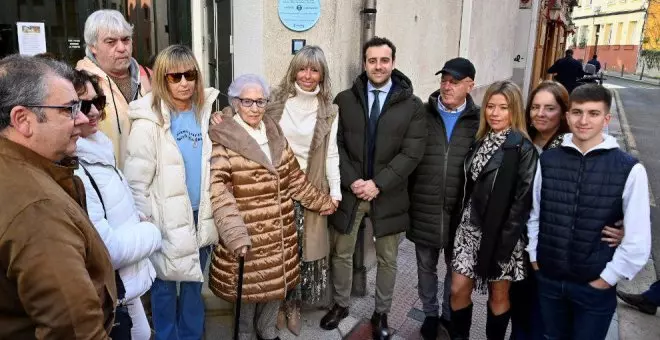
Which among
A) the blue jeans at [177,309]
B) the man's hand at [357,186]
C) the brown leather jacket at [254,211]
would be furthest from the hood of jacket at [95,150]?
the man's hand at [357,186]

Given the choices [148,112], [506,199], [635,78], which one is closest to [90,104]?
[148,112]

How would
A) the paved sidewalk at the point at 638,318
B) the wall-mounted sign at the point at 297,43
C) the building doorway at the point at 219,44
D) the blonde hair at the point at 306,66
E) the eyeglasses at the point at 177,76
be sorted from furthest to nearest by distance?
1. the building doorway at the point at 219,44
2. the wall-mounted sign at the point at 297,43
3. the paved sidewalk at the point at 638,318
4. the blonde hair at the point at 306,66
5. the eyeglasses at the point at 177,76

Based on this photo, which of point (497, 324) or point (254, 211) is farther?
point (497, 324)

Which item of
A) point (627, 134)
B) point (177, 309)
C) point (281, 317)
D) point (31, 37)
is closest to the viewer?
point (177, 309)

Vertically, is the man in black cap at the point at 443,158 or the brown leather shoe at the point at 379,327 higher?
the man in black cap at the point at 443,158

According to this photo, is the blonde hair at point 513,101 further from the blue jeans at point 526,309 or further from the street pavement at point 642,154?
the street pavement at point 642,154

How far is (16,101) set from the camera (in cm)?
139

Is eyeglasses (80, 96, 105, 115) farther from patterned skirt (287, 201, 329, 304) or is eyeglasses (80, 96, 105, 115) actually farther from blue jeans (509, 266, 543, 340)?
blue jeans (509, 266, 543, 340)

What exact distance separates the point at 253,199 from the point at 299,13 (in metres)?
1.69

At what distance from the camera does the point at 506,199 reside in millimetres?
2697

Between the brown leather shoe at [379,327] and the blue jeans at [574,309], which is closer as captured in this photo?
the blue jeans at [574,309]

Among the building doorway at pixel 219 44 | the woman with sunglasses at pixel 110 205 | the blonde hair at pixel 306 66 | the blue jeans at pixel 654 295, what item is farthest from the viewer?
the building doorway at pixel 219 44

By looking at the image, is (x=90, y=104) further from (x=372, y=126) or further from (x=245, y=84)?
(x=372, y=126)

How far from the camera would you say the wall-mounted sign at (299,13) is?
368 centimetres
